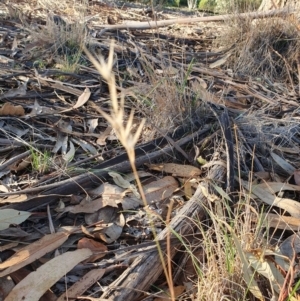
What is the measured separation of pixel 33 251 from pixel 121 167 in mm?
552

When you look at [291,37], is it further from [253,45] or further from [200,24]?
[200,24]

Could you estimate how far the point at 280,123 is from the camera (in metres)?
2.45

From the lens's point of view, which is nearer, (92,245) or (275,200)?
(92,245)

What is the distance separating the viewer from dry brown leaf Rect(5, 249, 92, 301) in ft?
4.40

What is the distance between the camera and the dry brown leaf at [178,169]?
6.39 ft

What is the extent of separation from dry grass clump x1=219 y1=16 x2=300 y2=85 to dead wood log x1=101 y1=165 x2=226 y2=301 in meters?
1.96

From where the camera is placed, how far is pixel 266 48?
3.54m

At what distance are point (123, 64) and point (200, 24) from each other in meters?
1.62

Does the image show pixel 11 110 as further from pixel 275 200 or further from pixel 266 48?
pixel 266 48

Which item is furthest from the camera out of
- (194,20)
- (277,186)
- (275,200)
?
(194,20)

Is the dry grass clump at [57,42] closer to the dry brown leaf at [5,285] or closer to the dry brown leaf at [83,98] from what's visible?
the dry brown leaf at [83,98]

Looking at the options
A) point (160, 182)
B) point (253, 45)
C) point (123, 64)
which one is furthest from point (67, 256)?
point (253, 45)

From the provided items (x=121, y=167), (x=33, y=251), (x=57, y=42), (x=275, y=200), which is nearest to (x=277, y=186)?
(x=275, y=200)

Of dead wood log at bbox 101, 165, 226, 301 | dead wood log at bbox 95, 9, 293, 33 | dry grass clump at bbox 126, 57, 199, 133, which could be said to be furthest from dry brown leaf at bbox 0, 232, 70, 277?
dead wood log at bbox 95, 9, 293, 33
